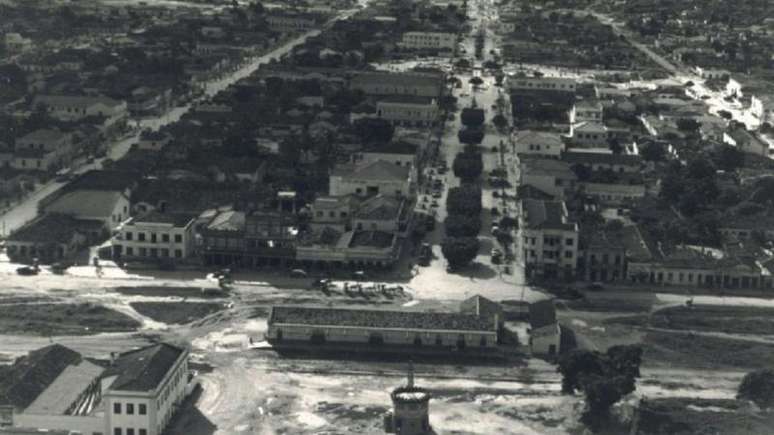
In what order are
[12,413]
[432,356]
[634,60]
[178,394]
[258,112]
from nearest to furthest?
[12,413] → [178,394] → [432,356] → [258,112] → [634,60]

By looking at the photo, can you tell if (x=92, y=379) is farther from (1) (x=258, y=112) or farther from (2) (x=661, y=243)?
(1) (x=258, y=112)

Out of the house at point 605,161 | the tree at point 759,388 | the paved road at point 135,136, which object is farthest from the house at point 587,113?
the tree at point 759,388

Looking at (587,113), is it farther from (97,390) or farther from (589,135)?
→ (97,390)

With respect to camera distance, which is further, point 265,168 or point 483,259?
point 265,168

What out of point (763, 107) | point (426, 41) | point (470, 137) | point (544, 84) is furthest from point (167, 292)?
point (426, 41)

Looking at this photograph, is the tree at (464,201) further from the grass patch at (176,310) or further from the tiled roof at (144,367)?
the tiled roof at (144,367)

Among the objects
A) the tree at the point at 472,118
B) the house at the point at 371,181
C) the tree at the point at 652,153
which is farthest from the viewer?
the tree at the point at 472,118

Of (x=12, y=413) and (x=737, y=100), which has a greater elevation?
(x=737, y=100)

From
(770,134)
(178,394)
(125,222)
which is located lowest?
(178,394)

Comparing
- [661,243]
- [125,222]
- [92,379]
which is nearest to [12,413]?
[92,379]
